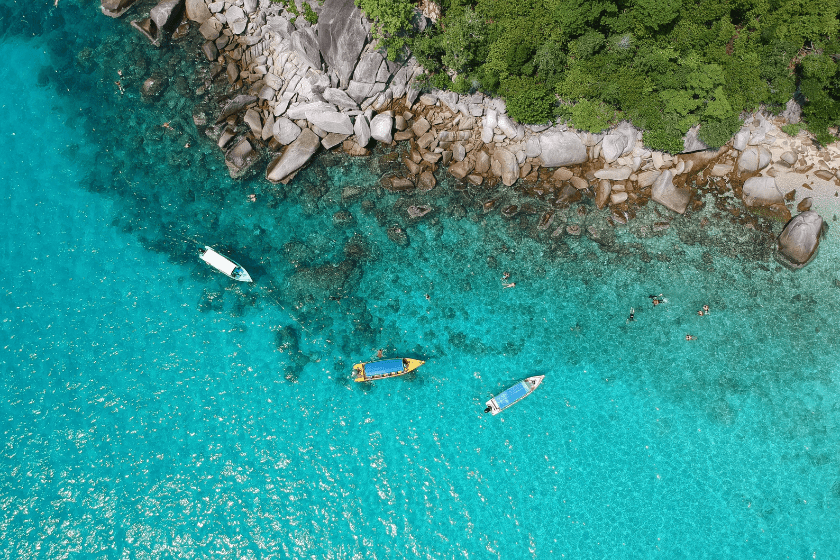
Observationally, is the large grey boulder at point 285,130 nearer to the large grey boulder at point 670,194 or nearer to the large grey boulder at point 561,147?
the large grey boulder at point 561,147

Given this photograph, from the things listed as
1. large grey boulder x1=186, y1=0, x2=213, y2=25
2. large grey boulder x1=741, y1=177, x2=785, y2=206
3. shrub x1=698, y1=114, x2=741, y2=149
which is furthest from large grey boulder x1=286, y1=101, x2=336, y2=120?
large grey boulder x1=741, y1=177, x2=785, y2=206

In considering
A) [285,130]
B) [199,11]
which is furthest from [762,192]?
[199,11]

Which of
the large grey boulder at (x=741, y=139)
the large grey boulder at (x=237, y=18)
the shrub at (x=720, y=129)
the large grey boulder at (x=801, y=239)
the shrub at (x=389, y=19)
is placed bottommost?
the large grey boulder at (x=801, y=239)

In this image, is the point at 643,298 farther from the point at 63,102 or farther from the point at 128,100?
the point at 63,102

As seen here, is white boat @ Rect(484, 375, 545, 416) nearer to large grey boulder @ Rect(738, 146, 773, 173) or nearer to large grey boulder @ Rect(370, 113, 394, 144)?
large grey boulder @ Rect(370, 113, 394, 144)

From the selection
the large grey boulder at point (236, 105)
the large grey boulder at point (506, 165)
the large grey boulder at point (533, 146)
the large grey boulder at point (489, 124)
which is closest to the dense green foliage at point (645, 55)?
the large grey boulder at point (489, 124)
